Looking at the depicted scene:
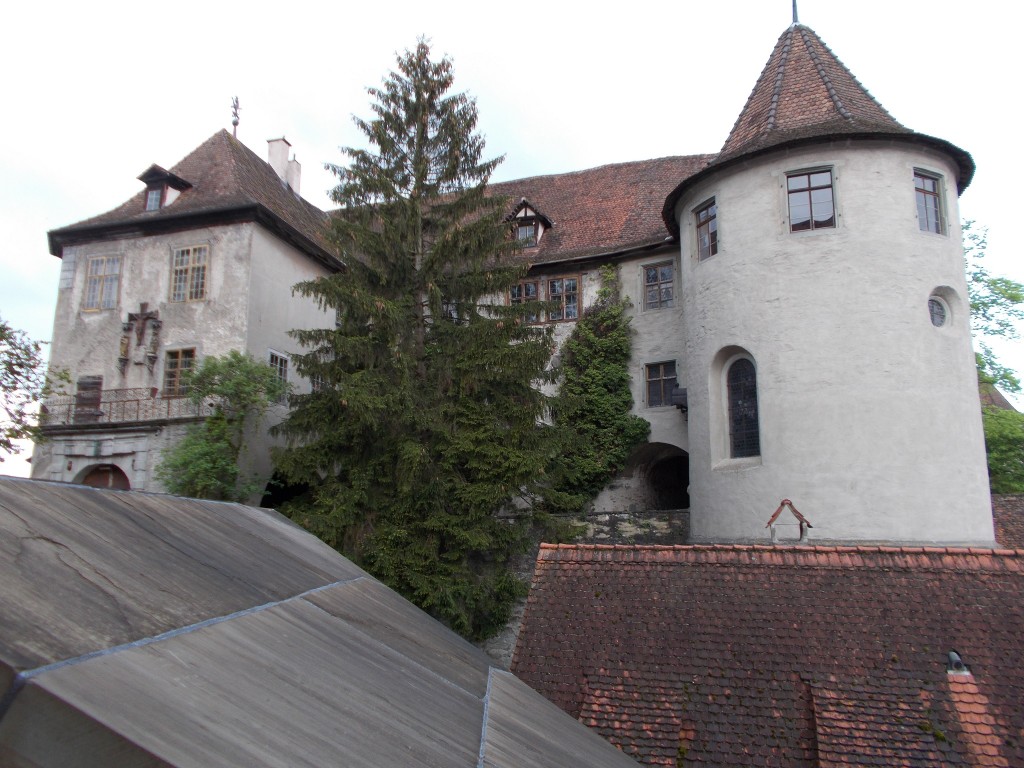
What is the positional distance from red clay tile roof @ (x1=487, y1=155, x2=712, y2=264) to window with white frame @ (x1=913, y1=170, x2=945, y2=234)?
22.6 feet

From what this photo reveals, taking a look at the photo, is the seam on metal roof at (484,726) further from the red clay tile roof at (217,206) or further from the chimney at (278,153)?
the chimney at (278,153)

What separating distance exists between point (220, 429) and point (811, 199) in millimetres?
14333

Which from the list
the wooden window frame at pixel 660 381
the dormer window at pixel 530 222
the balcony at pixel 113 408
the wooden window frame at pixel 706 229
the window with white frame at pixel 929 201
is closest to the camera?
the window with white frame at pixel 929 201

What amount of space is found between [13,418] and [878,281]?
747 inches

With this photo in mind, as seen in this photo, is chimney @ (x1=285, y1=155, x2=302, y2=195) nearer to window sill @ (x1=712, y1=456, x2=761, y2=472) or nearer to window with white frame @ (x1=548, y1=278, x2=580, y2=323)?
window with white frame @ (x1=548, y1=278, x2=580, y2=323)

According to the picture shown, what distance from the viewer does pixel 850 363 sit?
16.1m

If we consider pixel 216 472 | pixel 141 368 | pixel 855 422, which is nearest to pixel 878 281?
pixel 855 422

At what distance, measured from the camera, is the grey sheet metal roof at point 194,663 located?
1.89 meters

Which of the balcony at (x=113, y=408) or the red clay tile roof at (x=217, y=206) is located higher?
the red clay tile roof at (x=217, y=206)

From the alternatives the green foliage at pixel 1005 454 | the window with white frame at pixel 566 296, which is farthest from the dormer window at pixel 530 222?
the green foliage at pixel 1005 454

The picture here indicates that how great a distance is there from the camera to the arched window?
1722cm

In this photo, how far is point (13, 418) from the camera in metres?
18.6

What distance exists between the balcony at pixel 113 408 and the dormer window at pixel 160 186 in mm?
5667

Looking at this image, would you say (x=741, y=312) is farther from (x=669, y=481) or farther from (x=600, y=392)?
(x=669, y=481)
